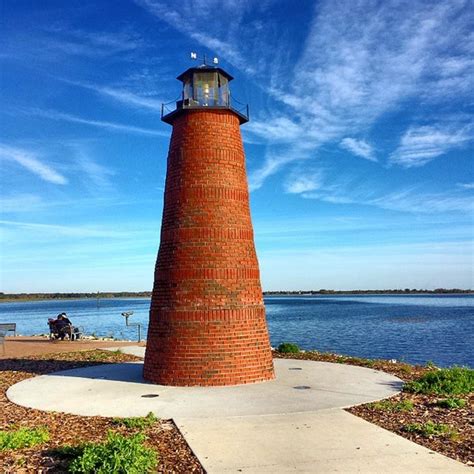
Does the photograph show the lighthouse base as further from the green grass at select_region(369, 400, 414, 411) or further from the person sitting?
the person sitting

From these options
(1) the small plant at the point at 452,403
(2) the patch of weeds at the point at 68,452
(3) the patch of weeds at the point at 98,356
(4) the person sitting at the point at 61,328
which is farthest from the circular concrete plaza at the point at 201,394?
(4) the person sitting at the point at 61,328

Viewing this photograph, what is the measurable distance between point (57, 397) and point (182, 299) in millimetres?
3377

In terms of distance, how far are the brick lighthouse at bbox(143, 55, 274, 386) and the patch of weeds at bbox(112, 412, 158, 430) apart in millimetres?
3069

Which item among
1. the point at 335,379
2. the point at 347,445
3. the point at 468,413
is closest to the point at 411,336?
the point at 335,379

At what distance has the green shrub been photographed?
222 inches

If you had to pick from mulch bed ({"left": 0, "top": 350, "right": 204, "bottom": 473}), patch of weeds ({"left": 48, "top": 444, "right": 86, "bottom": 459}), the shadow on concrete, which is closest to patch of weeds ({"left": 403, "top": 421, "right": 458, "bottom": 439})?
mulch bed ({"left": 0, "top": 350, "right": 204, "bottom": 473})

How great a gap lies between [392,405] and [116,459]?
546 cm

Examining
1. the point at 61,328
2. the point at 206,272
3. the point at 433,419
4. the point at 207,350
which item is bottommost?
the point at 433,419

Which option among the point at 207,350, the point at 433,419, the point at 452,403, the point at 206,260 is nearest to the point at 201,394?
the point at 207,350

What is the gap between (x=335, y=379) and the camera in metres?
11.8

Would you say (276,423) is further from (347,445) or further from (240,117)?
(240,117)

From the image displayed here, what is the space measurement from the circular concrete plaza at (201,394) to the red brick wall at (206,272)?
1.74 ft

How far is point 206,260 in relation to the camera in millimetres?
11750

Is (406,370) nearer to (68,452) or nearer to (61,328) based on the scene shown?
(68,452)
